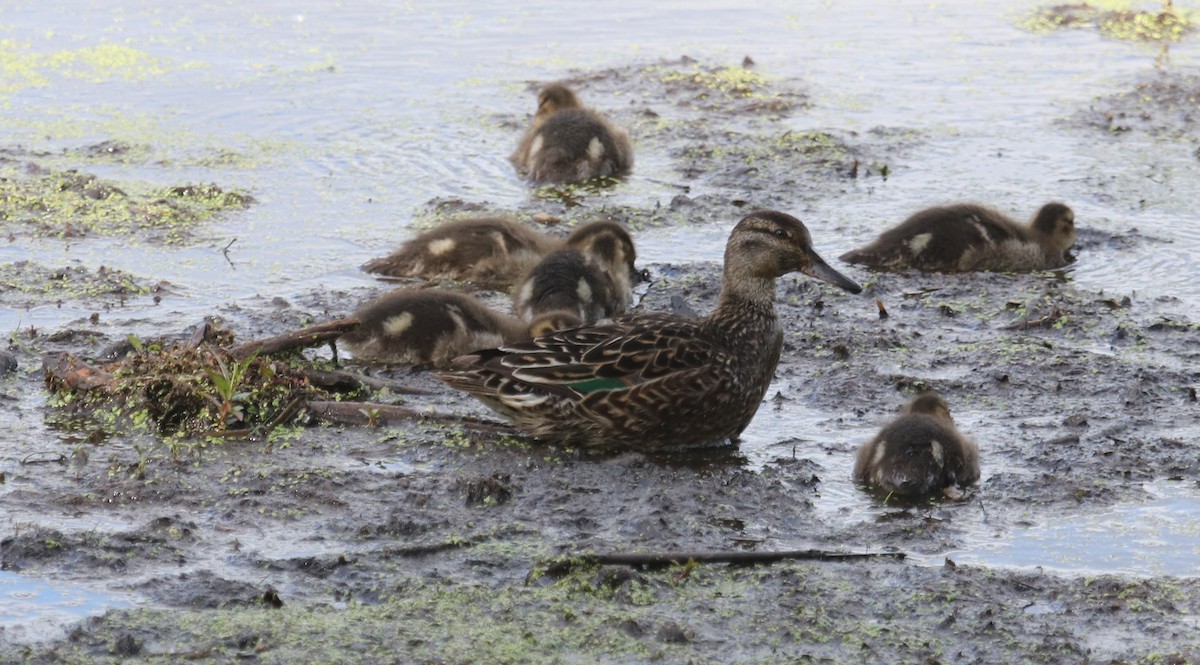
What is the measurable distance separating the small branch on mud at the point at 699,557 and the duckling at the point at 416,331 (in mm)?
2328

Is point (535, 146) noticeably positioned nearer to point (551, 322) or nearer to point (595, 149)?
point (595, 149)

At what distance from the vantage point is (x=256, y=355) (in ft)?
18.8

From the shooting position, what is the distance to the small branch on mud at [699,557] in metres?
4.44

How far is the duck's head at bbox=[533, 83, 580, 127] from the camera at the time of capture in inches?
424

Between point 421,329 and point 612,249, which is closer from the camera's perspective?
point 421,329

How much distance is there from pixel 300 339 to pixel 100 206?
2.97 metres

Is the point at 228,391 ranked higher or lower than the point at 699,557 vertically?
higher

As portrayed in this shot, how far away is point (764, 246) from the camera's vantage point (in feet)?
19.8

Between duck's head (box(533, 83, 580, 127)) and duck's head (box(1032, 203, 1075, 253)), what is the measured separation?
3527mm

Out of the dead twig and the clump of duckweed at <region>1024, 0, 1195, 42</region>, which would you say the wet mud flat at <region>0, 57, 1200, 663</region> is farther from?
the clump of duckweed at <region>1024, 0, 1195, 42</region>

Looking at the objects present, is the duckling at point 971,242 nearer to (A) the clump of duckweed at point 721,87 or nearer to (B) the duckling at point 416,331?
(B) the duckling at point 416,331

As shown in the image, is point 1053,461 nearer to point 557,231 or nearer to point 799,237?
point 799,237

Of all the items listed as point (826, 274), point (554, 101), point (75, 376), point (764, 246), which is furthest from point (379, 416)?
point (554, 101)

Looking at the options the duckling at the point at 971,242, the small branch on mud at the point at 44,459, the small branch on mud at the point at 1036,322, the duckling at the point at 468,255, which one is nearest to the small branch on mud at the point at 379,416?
the small branch on mud at the point at 44,459
